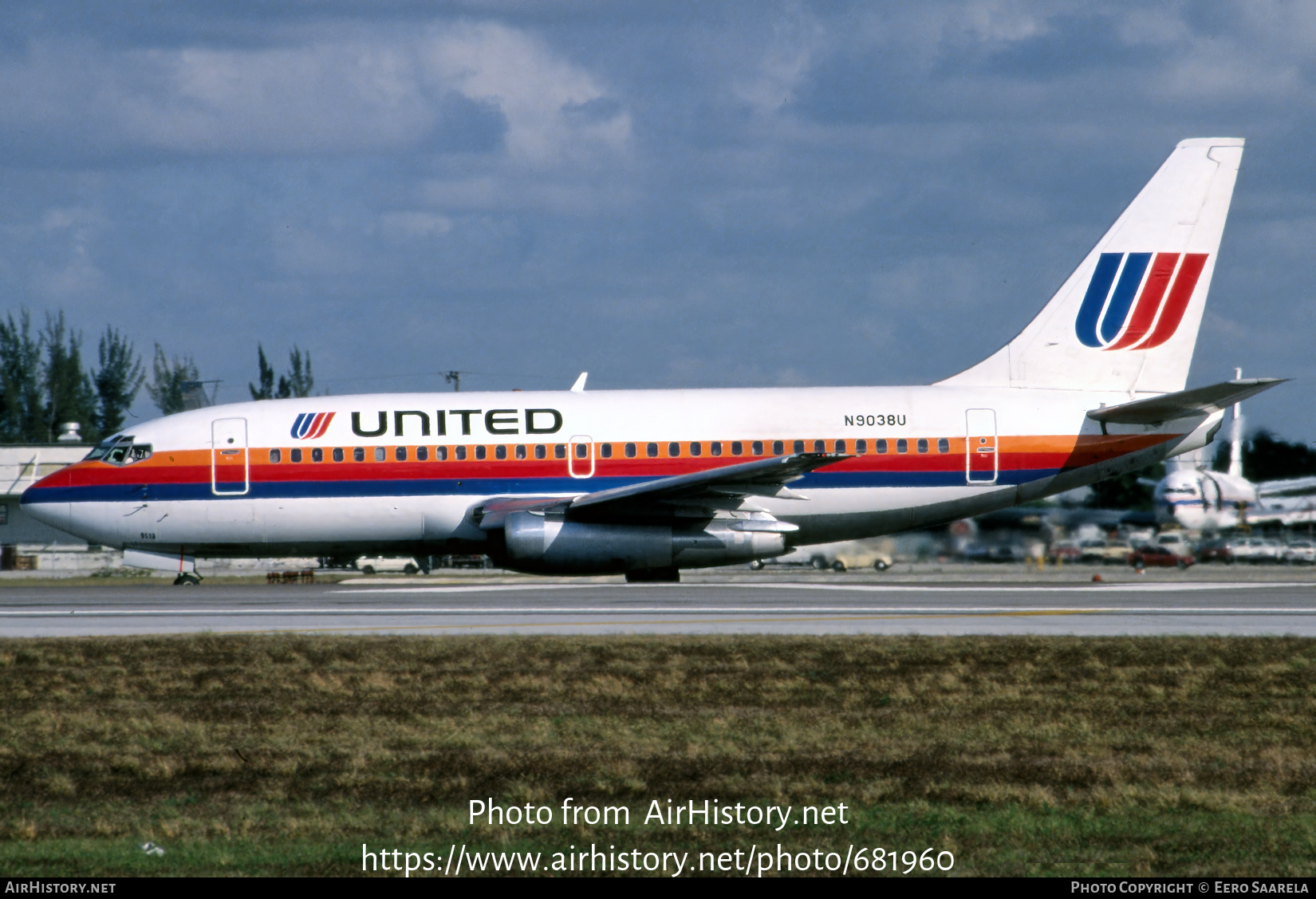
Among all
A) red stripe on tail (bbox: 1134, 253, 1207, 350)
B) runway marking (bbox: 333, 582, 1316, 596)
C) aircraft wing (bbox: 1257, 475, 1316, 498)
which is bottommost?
→ runway marking (bbox: 333, 582, 1316, 596)

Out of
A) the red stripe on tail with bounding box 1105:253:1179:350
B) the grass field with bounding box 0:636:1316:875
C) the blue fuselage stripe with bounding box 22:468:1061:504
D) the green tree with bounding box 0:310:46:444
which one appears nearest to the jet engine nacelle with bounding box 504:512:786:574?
the blue fuselage stripe with bounding box 22:468:1061:504

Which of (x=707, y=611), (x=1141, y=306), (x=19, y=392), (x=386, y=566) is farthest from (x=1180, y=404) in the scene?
(x=19, y=392)

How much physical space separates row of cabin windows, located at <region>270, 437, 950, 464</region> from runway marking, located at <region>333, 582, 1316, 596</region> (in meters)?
2.62

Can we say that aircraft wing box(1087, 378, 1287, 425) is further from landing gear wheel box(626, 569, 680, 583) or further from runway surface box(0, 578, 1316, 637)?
landing gear wheel box(626, 569, 680, 583)

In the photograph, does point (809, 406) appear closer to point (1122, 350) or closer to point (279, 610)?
point (1122, 350)

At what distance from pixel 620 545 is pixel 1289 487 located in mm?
16371

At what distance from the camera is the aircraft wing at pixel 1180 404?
24828mm

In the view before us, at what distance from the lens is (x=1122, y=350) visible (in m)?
28.2

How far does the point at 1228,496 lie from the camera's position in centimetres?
2967

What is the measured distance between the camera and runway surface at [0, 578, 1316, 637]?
55.6ft

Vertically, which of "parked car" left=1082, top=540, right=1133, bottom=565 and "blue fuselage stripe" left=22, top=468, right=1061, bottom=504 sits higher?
"blue fuselage stripe" left=22, top=468, right=1061, bottom=504

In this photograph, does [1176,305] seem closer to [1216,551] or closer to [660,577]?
[1216,551]

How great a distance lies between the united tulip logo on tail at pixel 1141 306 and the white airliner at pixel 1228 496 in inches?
110
